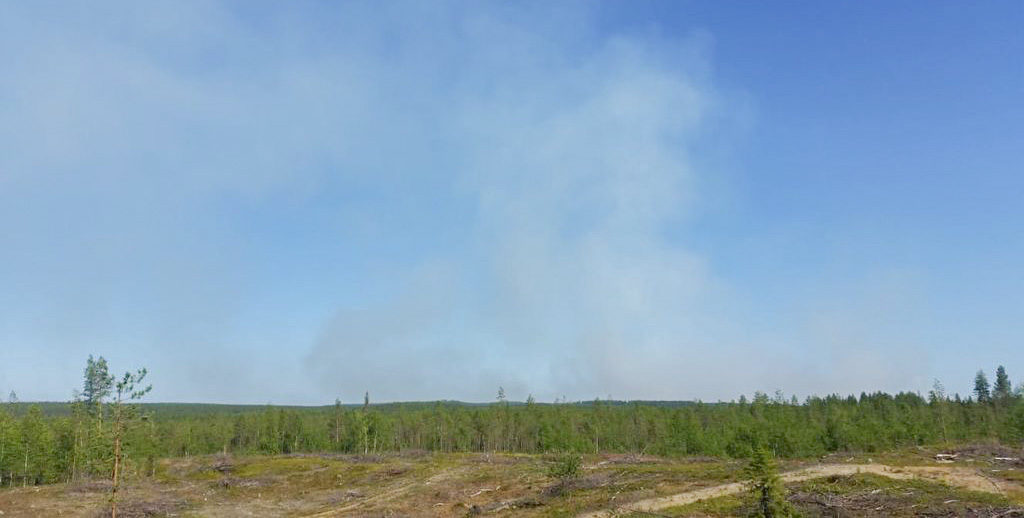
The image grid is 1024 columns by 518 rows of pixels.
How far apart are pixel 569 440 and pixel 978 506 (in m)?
87.0

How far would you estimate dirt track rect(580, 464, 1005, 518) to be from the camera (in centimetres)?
3697

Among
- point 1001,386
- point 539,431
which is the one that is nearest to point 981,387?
point 1001,386

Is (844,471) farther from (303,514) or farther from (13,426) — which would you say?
(13,426)

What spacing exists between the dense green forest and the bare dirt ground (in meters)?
6.85

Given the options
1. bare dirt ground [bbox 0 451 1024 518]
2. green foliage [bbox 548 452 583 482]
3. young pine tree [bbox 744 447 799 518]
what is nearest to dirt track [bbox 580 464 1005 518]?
bare dirt ground [bbox 0 451 1024 518]

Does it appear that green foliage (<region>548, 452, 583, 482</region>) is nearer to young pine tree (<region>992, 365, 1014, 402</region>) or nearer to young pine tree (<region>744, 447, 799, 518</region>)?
young pine tree (<region>744, 447, 799, 518</region>)

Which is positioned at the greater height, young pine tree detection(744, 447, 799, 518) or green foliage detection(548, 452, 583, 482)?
young pine tree detection(744, 447, 799, 518)

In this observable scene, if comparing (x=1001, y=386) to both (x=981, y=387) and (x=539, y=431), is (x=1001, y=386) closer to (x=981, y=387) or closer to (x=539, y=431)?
(x=981, y=387)

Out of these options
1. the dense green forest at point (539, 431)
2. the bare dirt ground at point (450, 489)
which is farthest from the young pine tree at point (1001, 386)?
the bare dirt ground at point (450, 489)

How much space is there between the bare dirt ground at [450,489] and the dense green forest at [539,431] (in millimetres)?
6852

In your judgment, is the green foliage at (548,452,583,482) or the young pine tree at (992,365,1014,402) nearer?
the green foliage at (548,452,583,482)

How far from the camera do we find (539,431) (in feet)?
441

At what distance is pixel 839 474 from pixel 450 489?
31.2 m

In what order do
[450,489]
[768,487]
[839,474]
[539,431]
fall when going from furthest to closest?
[539,431], [450,489], [839,474], [768,487]
